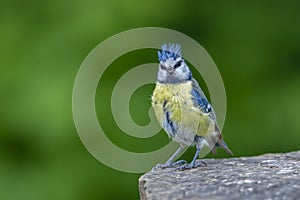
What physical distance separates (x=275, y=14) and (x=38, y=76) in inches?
76.9

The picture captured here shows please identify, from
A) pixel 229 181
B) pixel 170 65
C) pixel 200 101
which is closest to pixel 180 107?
pixel 200 101

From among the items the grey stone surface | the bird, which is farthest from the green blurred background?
the grey stone surface

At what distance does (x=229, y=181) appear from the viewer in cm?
286

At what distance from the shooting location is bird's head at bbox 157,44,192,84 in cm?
352

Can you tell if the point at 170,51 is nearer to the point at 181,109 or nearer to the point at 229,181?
the point at 181,109

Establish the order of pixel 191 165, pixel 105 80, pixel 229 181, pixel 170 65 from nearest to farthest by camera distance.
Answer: pixel 229 181 < pixel 191 165 < pixel 170 65 < pixel 105 80

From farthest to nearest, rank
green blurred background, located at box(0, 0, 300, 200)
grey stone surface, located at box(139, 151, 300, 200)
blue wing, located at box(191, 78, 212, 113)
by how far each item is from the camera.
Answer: green blurred background, located at box(0, 0, 300, 200), blue wing, located at box(191, 78, 212, 113), grey stone surface, located at box(139, 151, 300, 200)

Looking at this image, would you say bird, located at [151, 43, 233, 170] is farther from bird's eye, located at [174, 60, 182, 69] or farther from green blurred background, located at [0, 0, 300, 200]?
green blurred background, located at [0, 0, 300, 200]

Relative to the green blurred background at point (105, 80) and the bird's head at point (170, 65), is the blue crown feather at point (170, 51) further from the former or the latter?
the green blurred background at point (105, 80)

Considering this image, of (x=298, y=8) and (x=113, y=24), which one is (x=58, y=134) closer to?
(x=113, y=24)

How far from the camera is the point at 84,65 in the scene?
5.15m

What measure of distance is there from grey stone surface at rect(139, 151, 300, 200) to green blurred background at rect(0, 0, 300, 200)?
5.42 ft

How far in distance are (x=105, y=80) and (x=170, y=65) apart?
1.73 metres

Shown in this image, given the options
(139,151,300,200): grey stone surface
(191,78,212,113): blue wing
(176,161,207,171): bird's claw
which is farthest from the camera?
(191,78,212,113): blue wing
